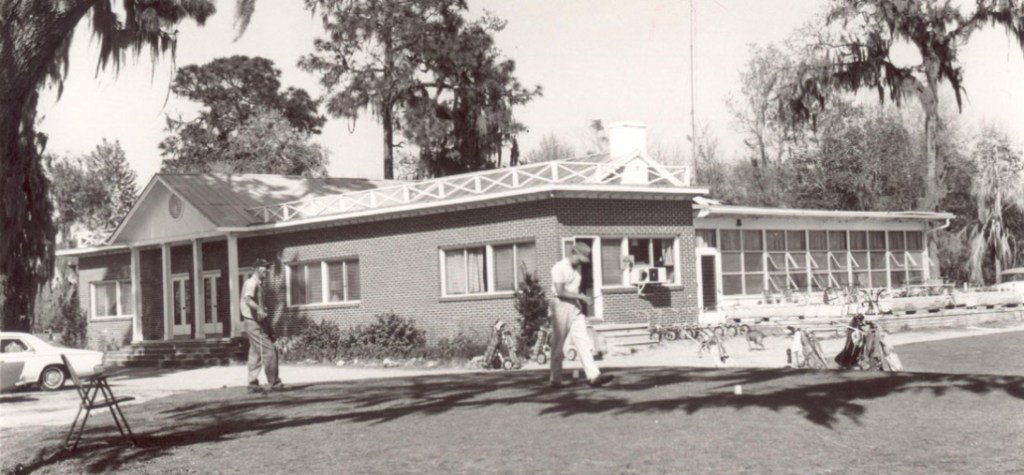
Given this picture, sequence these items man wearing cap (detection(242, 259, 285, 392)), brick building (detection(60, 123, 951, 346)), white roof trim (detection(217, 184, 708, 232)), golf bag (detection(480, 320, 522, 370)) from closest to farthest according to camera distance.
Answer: man wearing cap (detection(242, 259, 285, 392)) → golf bag (detection(480, 320, 522, 370)) → white roof trim (detection(217, 184, 708, 232)) → brick building (detection(60, 123, 951, 346))

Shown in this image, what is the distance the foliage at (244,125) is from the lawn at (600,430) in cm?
4557

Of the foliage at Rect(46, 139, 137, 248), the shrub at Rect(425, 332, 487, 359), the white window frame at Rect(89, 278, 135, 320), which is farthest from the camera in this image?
the foliage at Rect(46, 139, 137, 248)

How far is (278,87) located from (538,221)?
142 ft

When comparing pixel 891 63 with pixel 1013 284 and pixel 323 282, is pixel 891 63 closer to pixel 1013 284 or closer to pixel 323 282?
pixel 1013 284

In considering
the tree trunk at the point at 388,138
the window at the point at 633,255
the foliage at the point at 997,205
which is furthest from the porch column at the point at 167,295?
the foliage at the point at 997,205

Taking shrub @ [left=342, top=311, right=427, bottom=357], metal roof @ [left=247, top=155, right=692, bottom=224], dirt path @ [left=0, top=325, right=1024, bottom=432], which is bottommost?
dirt path @ [left=0, top=325, right=1024, bottom=432]

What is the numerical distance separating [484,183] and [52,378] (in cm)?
1059

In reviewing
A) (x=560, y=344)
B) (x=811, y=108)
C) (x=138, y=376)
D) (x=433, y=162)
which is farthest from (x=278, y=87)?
(x=560, y=344)

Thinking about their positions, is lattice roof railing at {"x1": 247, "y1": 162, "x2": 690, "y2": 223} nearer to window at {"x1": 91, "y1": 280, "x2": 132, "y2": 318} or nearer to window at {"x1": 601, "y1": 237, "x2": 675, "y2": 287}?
window at {"x1": 601, "y1": 237, "x2": 675, "y2": 287}

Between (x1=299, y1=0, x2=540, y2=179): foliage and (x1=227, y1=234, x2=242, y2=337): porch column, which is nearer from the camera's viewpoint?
(x1=227, y1=234, x2=242, y2=337): porch column

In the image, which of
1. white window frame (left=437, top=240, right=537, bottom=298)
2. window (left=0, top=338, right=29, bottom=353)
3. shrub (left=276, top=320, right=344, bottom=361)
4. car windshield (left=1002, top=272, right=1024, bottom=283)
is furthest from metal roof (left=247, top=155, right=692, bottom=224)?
car windshield (left=1002, top=272, right=1024, bottom=283)

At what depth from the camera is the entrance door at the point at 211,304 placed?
35156mm

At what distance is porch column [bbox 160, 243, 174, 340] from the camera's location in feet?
116

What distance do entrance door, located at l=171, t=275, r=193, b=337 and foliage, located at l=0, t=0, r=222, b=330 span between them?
16207 mm
